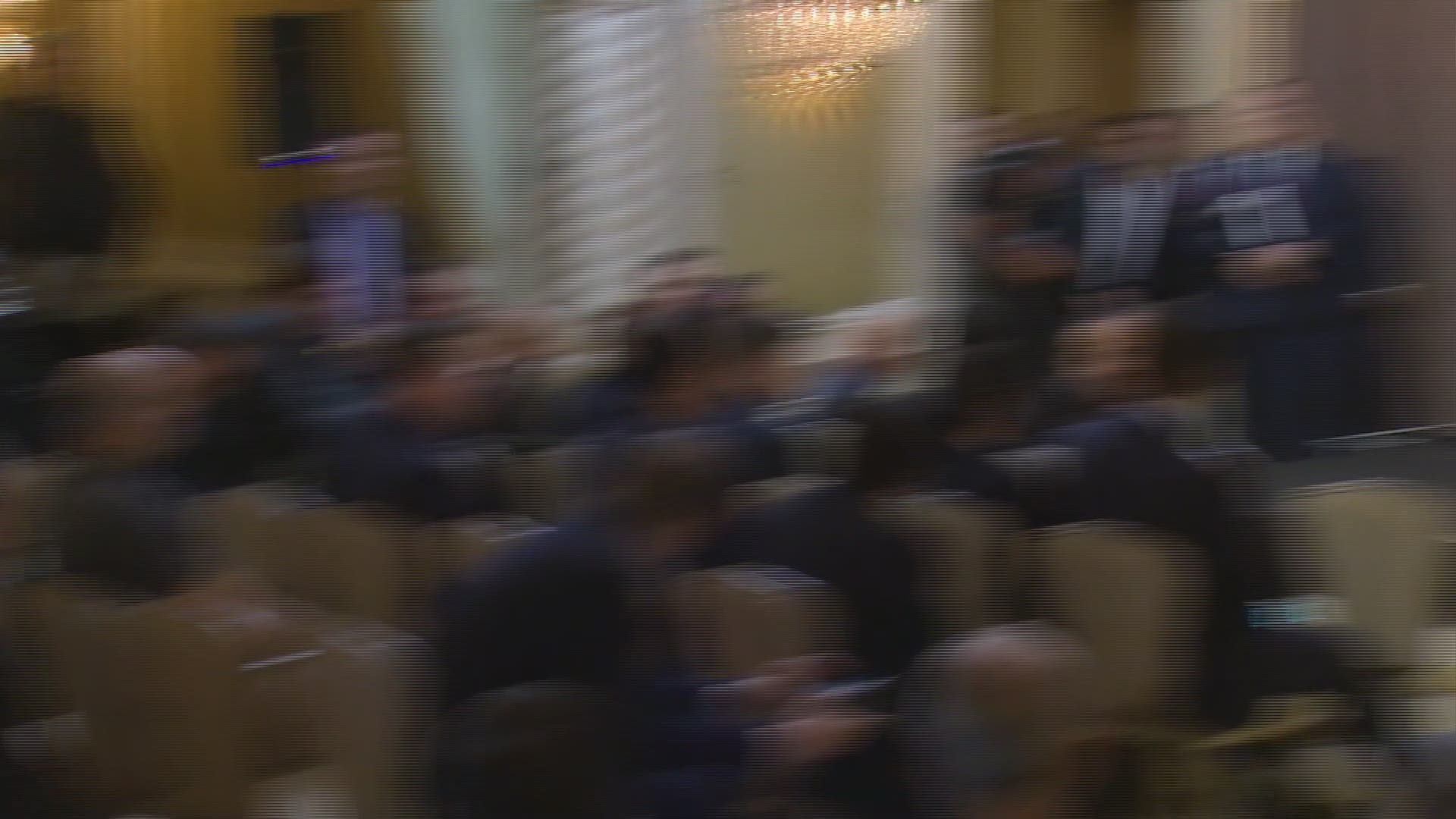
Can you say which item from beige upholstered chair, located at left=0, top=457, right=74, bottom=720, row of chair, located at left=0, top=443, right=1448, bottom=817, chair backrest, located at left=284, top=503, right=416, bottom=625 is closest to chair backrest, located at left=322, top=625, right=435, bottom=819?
row of chair, located at left=0, top=443, right=1448, bottom=817

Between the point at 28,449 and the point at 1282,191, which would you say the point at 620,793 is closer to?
the point at 28,449

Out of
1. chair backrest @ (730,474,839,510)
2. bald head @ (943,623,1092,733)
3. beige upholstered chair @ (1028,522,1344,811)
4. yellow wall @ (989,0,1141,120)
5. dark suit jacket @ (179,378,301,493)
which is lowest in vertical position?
beige upholstered chair @ (1028,522,1344,811)

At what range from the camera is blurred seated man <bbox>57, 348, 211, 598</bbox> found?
150 inches

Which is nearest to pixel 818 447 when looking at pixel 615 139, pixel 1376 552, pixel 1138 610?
pixel 1138 610

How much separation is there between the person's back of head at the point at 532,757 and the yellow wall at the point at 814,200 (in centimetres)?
660

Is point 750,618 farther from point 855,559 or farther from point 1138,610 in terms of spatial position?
point 1138,610

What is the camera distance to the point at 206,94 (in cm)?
957

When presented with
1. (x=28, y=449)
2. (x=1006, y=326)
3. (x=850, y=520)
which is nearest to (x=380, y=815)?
(x=850, y=520)

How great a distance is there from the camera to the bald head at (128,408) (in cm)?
416

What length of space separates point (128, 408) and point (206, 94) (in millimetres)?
5780

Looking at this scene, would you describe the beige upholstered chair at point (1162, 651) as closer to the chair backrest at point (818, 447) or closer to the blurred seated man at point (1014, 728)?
the blurred seated man at point (1014, 728)

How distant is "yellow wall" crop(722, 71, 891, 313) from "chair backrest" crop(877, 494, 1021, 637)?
18.2 ft

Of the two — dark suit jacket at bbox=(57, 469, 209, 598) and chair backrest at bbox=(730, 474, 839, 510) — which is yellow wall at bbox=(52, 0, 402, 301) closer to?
chair backrest at bbox=(730, 474, 839, 510)

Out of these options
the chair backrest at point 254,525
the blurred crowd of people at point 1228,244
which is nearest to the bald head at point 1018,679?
the chair backrest at point 254,525
